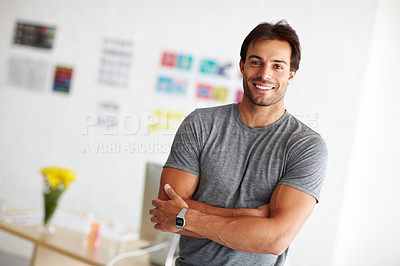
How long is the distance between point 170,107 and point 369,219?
75.4 inches

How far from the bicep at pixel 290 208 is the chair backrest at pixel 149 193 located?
3.01 ft

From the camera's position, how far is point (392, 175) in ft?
10.6

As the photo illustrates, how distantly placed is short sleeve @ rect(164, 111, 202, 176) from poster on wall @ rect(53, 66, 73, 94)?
306cm

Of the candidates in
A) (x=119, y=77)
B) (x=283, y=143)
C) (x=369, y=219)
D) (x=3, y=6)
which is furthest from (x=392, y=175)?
(x=3, y=6)

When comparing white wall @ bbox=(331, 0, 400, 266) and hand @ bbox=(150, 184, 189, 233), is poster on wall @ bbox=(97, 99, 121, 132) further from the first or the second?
hand @ bbox=(150, 184, 189, 233)

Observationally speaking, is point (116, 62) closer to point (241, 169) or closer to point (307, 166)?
point (241, 169)

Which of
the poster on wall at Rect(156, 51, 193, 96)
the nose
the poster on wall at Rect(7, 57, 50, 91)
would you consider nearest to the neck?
the nose

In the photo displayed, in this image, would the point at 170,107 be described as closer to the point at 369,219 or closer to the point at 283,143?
the point at 369,219

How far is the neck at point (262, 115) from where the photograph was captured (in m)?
1.63

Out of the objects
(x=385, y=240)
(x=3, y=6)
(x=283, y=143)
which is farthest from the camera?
(x=3, y=6)

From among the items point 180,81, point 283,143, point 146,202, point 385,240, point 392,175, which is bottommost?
point 385,240

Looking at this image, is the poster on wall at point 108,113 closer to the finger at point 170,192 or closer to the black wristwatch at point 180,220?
the finger at point 170,192

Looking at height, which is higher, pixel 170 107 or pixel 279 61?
pixel 279 61

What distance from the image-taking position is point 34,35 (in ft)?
14.9
